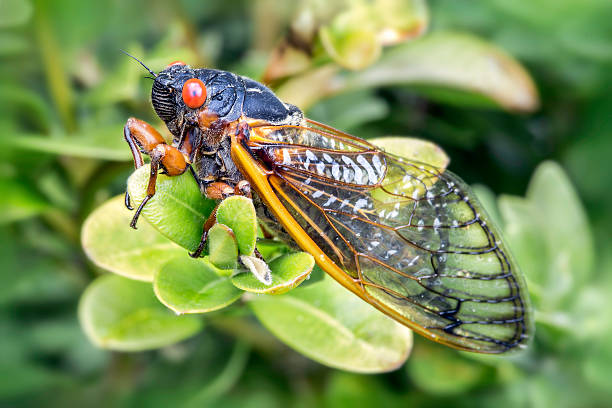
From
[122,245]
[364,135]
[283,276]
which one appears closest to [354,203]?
[283,276]

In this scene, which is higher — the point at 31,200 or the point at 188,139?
the point at 188,139

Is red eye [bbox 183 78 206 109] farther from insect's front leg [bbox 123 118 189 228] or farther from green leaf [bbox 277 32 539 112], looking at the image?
green leaf [bbox 277 32 539 112]

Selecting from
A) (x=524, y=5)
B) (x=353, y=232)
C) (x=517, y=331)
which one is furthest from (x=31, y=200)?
(x=524, y=5)

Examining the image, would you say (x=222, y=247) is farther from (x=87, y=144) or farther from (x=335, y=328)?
(x=87, y=144)

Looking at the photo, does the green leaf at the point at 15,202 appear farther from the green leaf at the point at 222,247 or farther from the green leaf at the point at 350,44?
the green leaf at the point at 350,44

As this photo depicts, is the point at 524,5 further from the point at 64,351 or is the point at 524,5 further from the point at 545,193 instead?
the point at 64,351

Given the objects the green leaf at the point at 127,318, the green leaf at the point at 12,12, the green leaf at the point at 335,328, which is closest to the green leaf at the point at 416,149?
the green leaf at the point at 335,328
